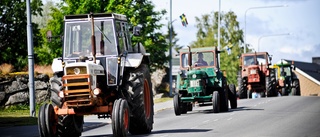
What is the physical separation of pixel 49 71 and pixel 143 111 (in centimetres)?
2320

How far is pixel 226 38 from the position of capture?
358 feet

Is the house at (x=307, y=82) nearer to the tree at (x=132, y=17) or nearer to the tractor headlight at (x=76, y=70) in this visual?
the tree at (x=132, y=17)

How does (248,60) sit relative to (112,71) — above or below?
above

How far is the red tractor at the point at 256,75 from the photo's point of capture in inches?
1921

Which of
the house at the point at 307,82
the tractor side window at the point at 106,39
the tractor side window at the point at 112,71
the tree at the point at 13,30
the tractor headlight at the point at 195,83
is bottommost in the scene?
the house at the point at 307,82

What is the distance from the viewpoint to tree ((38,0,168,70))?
5706 cm

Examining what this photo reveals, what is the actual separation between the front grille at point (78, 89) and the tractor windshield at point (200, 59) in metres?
14.3

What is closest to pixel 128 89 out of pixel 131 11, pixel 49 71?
pixel 49 71

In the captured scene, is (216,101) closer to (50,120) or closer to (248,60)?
(50,120)

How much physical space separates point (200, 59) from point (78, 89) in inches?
580

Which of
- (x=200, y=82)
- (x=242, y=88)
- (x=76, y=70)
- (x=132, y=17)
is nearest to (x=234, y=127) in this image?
(x=76, y=70)

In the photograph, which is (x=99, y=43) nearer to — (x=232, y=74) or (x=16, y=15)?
(x=16, y=15)

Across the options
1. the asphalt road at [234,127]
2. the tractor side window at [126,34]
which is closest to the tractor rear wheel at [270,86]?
the asphalt road at [234,127]

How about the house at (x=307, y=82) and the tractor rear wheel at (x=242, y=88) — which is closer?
the tractor rear wheel at (x=242, y=88)
